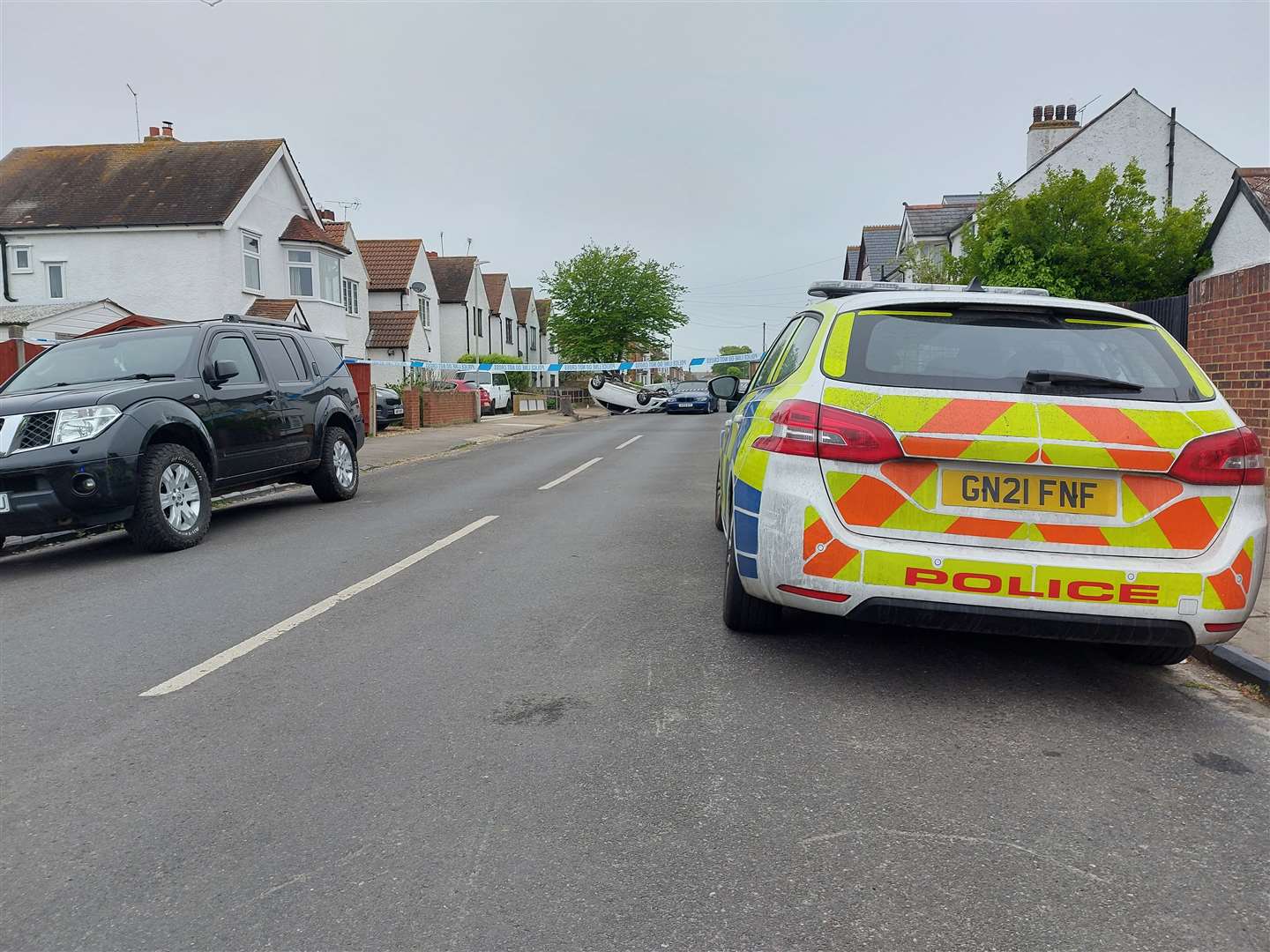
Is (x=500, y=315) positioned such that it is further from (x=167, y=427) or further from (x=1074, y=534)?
(x=1074, y=534)

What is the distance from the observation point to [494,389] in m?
38.4

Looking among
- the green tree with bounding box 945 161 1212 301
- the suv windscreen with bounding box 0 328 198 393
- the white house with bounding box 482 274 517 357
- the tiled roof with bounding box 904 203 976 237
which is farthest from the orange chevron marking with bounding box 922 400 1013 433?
the white house with bounding box 482 274 517 357

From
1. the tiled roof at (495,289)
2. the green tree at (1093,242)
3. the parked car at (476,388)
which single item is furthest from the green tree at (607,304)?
the green tree at (1093,242)

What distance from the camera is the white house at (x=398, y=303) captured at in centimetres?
4241

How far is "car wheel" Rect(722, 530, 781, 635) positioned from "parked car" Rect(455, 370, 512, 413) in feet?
107

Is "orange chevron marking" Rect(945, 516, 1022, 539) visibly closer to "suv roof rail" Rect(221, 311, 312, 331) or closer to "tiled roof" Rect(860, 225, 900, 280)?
"suv roof rail" Rect(221, 311, 312, 331)

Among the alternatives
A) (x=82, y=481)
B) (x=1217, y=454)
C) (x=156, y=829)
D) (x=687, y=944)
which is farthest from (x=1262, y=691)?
(x=82, y=481)

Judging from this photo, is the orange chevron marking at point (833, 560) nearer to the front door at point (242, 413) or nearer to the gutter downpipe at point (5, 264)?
the front door at point (242, 413)

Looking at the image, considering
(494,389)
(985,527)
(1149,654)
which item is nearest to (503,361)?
(494,389)

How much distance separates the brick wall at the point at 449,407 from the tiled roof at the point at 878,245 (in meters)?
21.9

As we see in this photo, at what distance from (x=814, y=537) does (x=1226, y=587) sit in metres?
1.60

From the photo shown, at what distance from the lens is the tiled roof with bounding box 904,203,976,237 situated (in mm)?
37125

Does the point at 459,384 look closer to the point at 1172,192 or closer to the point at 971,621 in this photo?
the point at 1172,192

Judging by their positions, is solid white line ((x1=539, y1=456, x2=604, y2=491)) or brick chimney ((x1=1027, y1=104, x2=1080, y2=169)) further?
brick chimney ((x1=1027, y1=104, x2=1080, y2=169))
